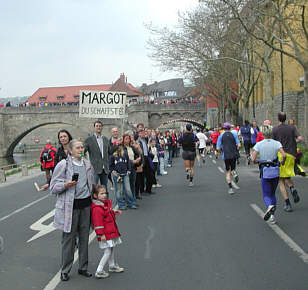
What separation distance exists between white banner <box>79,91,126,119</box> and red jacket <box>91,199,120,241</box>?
10.1 meters

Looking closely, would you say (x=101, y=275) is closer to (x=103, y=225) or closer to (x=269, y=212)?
(x=103, y=225)

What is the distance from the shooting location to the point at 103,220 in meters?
Answer: 5.80

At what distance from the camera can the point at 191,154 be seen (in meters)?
14.7

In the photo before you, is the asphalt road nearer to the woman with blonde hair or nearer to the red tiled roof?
the woman with blonde hair

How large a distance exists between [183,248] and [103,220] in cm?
168

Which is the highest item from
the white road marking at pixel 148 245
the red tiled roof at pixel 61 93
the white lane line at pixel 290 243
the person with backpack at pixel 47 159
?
the red tiled roof at pixel 61 93

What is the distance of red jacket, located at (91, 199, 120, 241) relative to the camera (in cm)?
575

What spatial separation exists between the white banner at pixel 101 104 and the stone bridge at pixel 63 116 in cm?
4665

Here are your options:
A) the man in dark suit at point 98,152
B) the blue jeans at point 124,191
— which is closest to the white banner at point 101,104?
the man in dark suit at point 98,152

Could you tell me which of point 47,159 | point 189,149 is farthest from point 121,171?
point 47,159

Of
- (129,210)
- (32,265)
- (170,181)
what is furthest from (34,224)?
(170,181)

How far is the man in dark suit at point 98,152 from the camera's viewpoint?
10.4 metres

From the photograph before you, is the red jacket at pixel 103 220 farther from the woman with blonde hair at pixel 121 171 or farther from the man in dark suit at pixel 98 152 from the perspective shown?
the woman with blonde hair at pixel 121 171

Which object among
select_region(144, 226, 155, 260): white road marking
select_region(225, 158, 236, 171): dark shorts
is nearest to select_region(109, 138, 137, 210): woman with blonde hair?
select_region(144, 226, 155, 260): white road marking
